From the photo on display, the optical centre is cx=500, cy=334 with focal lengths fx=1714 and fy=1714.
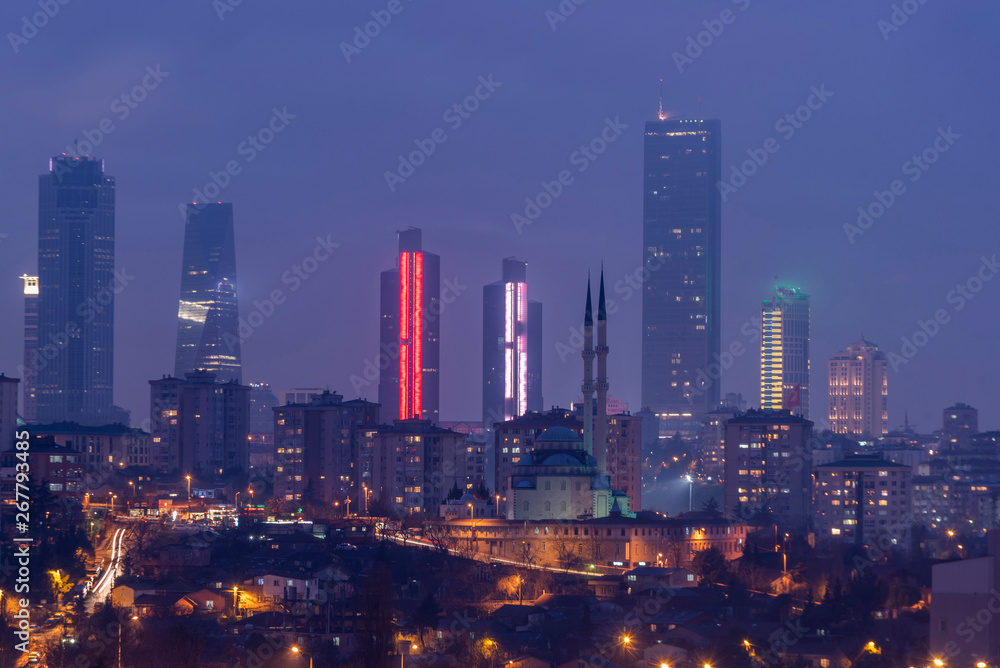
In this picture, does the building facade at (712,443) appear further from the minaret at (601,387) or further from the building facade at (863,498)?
the minaret at (601,387)

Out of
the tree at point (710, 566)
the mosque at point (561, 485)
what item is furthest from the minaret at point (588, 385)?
the tree at point (710, 566)

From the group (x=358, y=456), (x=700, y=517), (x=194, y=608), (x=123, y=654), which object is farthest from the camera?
(x=358, y=456)

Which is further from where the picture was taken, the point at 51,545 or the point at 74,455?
the point at 74,455

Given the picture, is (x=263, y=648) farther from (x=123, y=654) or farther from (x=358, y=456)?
(x=358, y=456)

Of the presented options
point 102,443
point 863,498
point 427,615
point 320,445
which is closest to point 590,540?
point 427,615

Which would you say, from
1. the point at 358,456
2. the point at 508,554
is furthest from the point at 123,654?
the point at 358,456

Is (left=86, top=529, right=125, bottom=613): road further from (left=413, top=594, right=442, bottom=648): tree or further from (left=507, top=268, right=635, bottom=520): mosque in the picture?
(left=507, top=268, right=635, bottom=520): mosque
